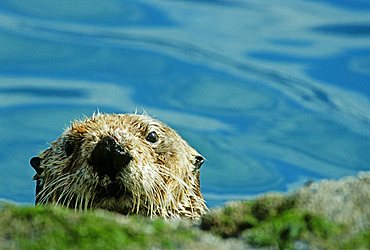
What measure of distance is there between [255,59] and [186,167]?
6485 millimetres

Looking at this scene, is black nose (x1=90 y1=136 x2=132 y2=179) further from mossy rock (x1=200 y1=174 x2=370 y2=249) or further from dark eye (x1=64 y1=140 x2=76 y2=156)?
mossy rock (x1=200 y1=174 x2=370 y2=249)

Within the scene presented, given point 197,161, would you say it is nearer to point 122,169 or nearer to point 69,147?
point 69,147

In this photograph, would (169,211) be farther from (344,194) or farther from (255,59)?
(255,59)

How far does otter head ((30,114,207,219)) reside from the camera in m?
6.23

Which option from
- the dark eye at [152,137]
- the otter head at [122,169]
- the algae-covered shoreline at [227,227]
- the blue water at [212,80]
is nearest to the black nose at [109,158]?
the otter head at [122,169]

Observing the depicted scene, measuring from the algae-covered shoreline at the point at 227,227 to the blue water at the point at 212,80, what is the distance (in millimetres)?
7879

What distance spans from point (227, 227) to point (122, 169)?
91.5 inches

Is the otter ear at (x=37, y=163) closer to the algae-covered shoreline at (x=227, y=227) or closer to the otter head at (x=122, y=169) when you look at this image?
the otter head at (x=122, y=169)

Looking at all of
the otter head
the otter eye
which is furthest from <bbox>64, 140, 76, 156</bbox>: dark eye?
the otter eye

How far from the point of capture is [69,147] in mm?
6887

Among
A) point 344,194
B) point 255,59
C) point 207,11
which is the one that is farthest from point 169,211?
point 207,11

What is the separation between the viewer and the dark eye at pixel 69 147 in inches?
270

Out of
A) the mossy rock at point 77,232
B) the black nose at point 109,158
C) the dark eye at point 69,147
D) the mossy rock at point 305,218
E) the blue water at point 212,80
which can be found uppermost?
the blue water at point 212,80

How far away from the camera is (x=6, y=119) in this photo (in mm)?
12766
